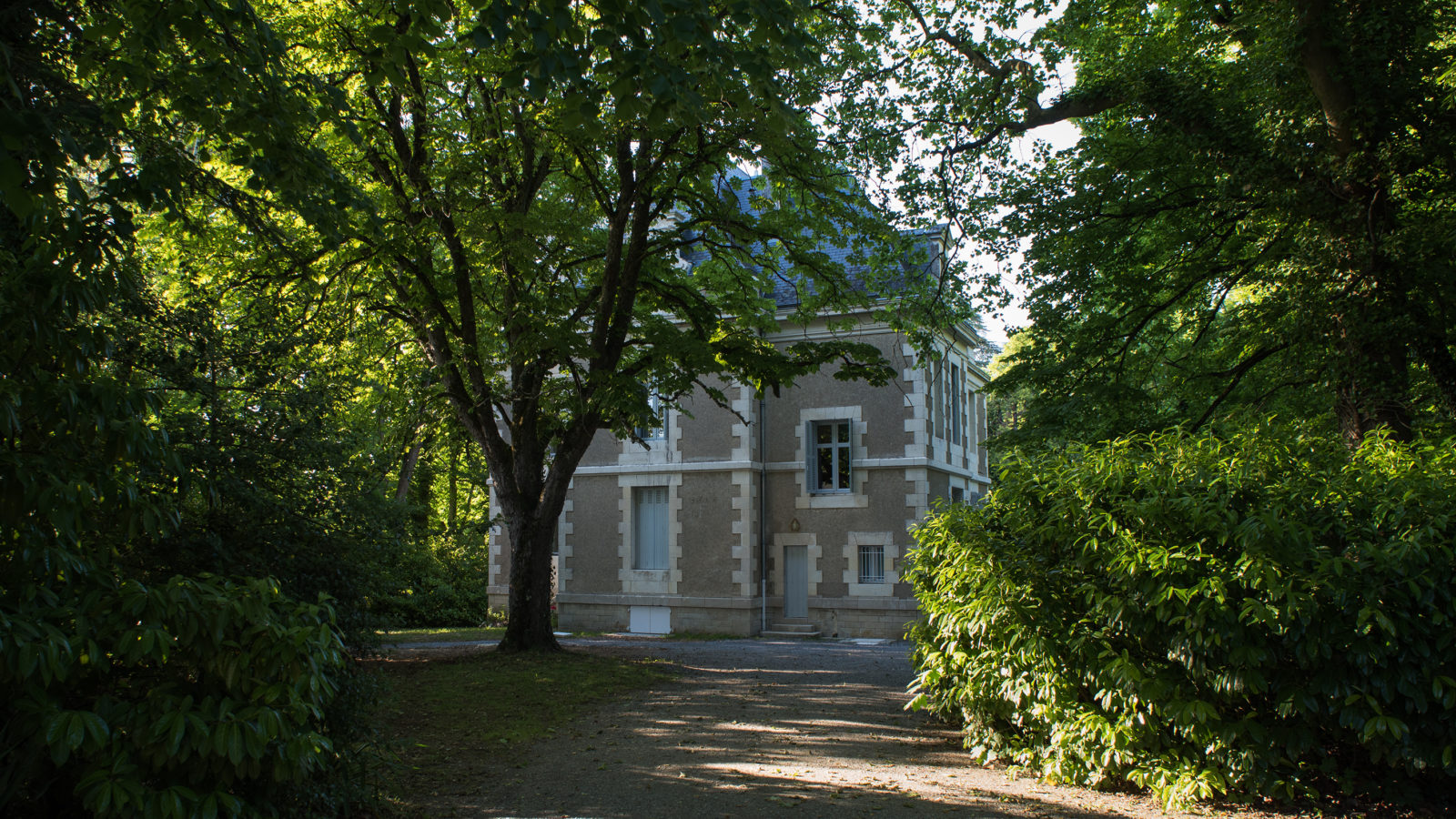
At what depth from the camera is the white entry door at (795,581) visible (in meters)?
21.6

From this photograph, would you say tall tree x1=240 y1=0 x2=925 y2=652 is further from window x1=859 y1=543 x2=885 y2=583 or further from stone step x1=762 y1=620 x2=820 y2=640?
stone step x1=762 y1=620 x2=820 y2=640

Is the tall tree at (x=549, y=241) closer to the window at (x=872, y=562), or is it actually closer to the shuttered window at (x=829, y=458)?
the shuttered window at (x=829, y=458)

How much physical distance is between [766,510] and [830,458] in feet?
6.53

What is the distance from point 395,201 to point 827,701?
8.10 m

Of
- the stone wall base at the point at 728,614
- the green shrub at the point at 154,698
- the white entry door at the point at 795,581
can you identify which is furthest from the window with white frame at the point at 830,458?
the green shrub at the point at 154,698

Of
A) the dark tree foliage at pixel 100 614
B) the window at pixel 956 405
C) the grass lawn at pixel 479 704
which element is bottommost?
the grass lawn at pixel 479 704

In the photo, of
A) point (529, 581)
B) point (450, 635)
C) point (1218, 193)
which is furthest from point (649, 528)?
point (1218, 193)

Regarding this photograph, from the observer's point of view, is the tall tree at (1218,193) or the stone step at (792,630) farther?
the stone step at (792,630)

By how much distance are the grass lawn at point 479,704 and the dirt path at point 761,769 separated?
0.26 metres

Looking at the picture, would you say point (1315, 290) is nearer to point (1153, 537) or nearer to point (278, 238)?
point (1153, 537)

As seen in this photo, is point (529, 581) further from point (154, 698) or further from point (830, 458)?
point (154, 698)

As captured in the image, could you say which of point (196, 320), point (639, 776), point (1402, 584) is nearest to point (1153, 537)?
point (1402, 584)

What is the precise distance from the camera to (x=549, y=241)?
14.5m

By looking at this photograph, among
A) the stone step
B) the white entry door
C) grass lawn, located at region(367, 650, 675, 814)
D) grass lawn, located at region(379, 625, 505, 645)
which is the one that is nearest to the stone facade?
the white entry door
